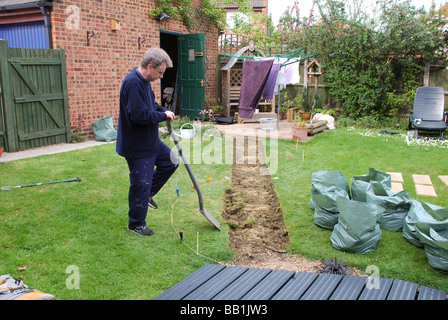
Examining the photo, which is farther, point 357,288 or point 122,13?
point 122,13

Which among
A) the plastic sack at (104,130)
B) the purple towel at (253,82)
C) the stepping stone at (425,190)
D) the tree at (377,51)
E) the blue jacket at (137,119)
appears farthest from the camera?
the tree at (377,51)

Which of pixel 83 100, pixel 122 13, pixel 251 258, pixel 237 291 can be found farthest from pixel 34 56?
pixel 237 291

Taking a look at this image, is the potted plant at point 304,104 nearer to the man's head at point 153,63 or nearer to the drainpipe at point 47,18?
the drainpipe at point 47,18

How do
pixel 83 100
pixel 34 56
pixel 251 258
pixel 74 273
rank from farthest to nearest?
pixel 83 100 → pixel 34 56 → pixel 251 258 → pixel 74 273

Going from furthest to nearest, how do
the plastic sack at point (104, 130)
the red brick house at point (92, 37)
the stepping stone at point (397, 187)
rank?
the plastic sack at point (104, 130), the red brick house at point (92, 37), the stepping stone at point (397, 187)

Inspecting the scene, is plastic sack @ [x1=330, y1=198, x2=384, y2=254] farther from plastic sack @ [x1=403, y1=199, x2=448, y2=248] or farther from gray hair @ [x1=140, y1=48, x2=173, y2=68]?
gray hair @ [x1=140, y1=48, x2=173, y2=68]

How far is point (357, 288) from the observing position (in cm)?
269

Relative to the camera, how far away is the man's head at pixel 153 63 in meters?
3.69

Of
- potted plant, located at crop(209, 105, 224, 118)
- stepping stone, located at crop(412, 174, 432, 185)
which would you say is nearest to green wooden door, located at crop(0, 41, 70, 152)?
potted plant, located at crop(209, 105, 224, 118)

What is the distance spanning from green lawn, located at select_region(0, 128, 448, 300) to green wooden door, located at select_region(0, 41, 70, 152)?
1.10 metres

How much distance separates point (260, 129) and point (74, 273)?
7.84m

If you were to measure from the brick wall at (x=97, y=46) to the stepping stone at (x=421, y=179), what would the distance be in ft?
22.6

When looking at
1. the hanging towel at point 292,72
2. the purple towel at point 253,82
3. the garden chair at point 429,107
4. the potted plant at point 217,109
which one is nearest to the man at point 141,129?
the purple towel at point 253,82

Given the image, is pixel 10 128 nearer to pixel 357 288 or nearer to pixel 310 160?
pixel 310 160
